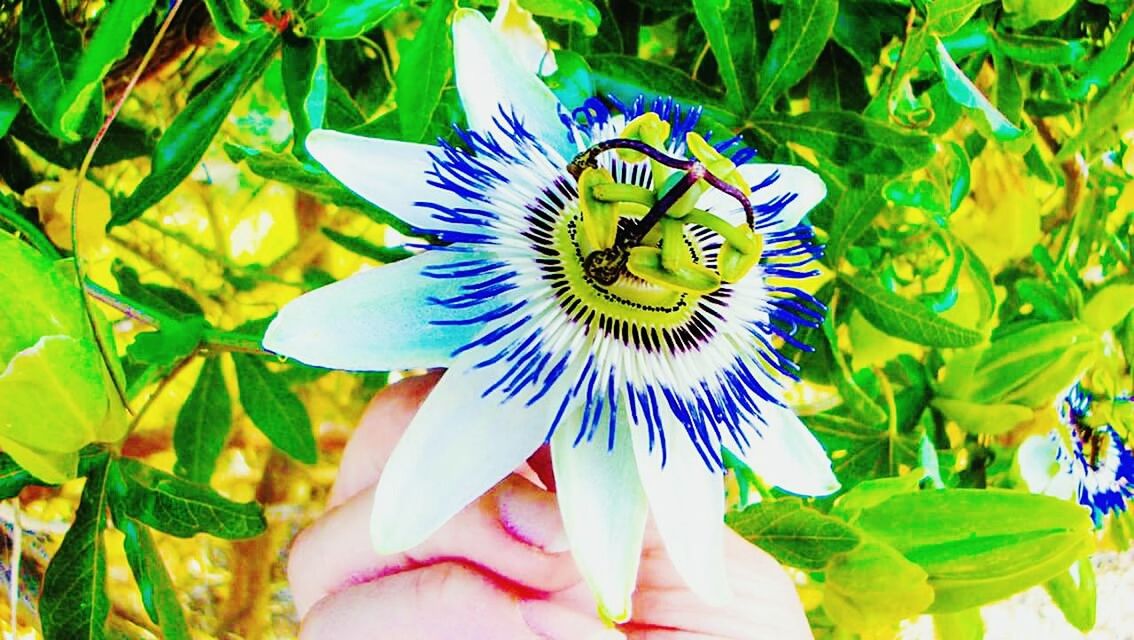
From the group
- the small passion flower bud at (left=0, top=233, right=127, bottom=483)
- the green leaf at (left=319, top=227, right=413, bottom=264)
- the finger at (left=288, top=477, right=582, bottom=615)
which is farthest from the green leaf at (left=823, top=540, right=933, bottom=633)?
the small passion flower bud at (left=0, top=233, right=127, bottom=483)

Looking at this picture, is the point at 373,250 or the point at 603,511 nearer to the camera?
the point at 603,511

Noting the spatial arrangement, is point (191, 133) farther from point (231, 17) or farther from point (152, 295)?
point (152, 295)

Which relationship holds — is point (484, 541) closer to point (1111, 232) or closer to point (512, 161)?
point (512, 161)

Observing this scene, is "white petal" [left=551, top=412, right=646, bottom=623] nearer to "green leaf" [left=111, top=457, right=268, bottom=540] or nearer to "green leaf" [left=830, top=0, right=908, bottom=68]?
"green leaf" [left=111, top=457, right=268, bottom=540]

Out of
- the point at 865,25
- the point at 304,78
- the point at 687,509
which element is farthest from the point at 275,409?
the point at 865,25

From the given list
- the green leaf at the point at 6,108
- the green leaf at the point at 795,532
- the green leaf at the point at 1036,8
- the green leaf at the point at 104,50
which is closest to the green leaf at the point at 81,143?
the green leaf at the point at 6,108

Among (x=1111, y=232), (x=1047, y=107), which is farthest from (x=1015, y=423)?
(x=1111, y=232)
